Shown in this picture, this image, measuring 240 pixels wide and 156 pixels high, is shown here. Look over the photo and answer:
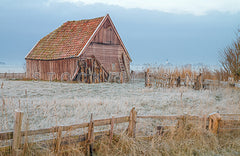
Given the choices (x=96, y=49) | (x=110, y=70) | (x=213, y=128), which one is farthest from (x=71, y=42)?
(x=213, y=128)

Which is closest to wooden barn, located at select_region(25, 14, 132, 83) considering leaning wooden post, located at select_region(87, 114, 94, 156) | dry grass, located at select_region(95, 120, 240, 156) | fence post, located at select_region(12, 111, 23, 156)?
dry grass, located at select_region(95, 120, 240, 156)

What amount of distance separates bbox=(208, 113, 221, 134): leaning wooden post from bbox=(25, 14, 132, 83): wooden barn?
616 inches

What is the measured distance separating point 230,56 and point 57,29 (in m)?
18.8

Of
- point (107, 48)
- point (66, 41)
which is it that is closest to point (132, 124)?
point (107, 48)

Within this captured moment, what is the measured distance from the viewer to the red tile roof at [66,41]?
22844 mm

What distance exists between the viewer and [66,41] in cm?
2467

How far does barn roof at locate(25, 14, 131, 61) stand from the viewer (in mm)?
22641

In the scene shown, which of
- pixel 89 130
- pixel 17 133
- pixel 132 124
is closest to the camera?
pixel 17 133

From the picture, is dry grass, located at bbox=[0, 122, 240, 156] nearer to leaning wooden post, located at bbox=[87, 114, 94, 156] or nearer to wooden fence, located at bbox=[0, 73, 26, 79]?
leaning wooden post, located at bbox=[87, 114, 94, 156]

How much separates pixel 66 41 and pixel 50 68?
318 cm

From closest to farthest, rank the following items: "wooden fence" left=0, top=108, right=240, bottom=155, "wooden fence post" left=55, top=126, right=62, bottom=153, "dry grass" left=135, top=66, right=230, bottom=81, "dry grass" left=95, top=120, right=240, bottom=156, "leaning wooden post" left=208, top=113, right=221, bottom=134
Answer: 1. "wooden fence" left=0, top=108, right=240, bottom=155
2. "wooden fence post" left=55, top=126, right=62, bottom=153
3. "dry grass" left=95, top=120, right=240, bottom=156
4. "leaning wooden post" left=208, top=113, right=221, bottom=134
5. "dry grass" left=135, top=66, right=230, bottom=81

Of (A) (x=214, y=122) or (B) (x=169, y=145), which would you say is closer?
(B) (x=169, y=145)

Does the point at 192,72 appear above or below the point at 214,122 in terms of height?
above

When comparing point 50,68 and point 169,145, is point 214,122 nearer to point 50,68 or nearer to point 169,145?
point 169,145
